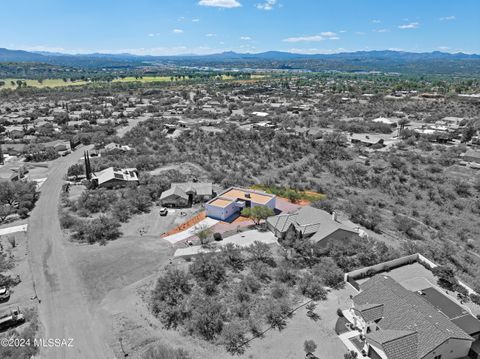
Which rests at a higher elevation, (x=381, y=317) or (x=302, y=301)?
(x=381, y=317)

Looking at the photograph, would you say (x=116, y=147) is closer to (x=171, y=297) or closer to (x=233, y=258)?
(x=233, y=258)

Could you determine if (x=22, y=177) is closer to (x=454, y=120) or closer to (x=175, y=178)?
(x=175, y=178)

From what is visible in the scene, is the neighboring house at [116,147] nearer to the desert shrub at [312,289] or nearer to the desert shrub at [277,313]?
the desert shrub at [312,289]

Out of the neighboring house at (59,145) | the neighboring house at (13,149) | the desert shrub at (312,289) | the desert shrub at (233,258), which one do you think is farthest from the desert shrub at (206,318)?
the neighboring house at (13,149)

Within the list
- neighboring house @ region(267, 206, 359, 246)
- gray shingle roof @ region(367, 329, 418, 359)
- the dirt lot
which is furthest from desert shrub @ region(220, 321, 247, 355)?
the dirt lot

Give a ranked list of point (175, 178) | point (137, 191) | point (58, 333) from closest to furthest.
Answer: point (58, 333), point (137, 191), point (175, 178)

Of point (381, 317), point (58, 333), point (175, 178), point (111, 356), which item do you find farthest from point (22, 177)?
point (381, 317)
